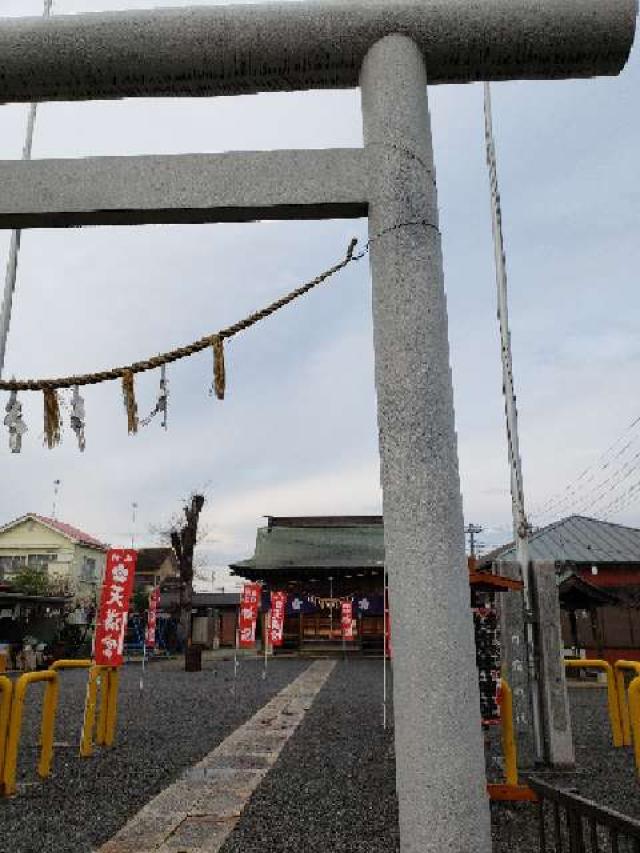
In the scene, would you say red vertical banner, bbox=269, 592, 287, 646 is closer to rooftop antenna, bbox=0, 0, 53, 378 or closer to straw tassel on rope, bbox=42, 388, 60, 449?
rooftop antenna, bbox=0, 0, 53, 378

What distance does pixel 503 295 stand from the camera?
8.58 metres

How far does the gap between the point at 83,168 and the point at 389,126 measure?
152 cm

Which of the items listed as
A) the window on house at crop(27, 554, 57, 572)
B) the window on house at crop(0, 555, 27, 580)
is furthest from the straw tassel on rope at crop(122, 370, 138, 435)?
the window on house at crop(27, 554, 57, 572)

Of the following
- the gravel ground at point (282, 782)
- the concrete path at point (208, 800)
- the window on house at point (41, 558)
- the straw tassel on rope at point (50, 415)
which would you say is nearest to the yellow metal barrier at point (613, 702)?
the gravel ground at point (282, 782)

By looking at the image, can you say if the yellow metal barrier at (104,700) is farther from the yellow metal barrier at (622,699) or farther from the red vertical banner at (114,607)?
the yellow metal barrier at (622,699)

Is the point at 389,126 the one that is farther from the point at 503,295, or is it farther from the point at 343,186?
the point at 503,295

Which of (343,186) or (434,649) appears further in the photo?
(343,186)

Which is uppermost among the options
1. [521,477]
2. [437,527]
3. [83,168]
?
[83,168]

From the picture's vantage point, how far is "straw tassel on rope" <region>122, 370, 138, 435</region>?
133 inches

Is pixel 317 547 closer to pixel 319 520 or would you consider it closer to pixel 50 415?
pixel 319 520

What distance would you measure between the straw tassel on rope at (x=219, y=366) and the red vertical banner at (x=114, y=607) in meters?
6.00

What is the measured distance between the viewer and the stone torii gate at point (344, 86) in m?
2.81

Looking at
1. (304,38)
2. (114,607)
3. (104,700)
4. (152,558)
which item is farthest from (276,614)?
(152,558)

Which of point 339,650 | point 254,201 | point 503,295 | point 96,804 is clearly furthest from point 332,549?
point 254,201
